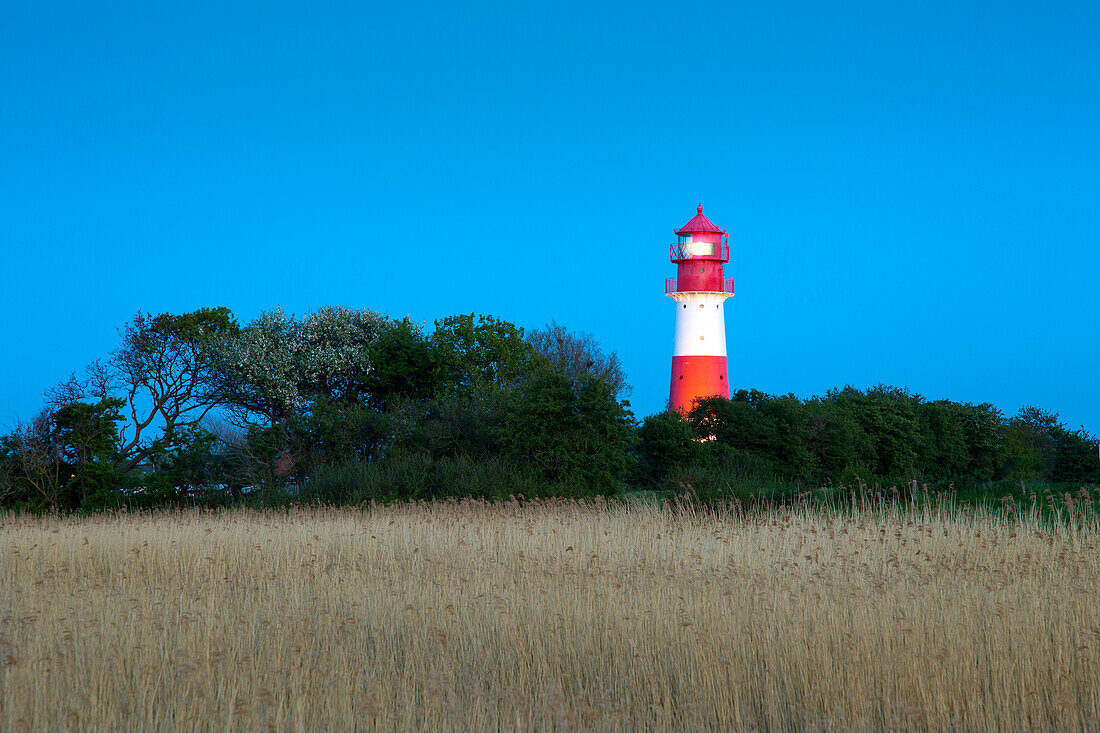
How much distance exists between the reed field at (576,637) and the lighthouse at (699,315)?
24.8 meters

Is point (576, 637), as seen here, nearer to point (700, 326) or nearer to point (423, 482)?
point (423, 482)

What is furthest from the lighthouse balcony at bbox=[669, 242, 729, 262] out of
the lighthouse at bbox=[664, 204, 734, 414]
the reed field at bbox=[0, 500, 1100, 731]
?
the reed field at bbox=[0, 500, 1100, 731]

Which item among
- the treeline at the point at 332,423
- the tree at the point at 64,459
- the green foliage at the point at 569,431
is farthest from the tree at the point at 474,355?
the tree at the point at 64,459

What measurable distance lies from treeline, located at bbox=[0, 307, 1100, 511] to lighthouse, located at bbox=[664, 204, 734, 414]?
4.81 m

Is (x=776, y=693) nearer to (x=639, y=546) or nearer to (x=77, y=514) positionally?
(x=639, y=546)

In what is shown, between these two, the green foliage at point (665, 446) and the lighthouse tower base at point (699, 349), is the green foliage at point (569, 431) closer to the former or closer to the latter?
the green foliage at point (665, 446)

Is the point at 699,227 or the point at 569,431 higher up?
the point at 699,227

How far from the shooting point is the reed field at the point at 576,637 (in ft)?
17.0

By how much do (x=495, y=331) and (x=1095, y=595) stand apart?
69.3 ft

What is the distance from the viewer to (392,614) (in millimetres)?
7312

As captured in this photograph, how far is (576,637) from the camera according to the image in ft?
21.7

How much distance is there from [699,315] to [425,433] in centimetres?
1683

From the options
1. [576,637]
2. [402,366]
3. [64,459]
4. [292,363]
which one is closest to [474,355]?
[402,366]

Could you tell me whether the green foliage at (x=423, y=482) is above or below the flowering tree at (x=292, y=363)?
below
